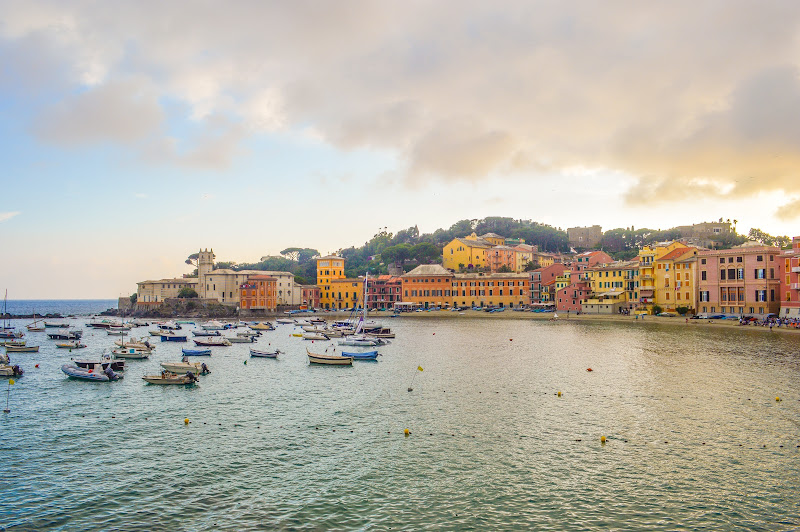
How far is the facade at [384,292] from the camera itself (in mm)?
150000

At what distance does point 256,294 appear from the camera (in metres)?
143

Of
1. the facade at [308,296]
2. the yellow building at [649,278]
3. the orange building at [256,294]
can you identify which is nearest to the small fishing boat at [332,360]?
the yellow building at [649,278]

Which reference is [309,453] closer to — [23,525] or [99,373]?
[23,525]

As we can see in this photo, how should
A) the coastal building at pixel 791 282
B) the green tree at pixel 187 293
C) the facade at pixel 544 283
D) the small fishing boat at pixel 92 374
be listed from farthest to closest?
the green tree at pixel 187 293 → the facade at pixel 544 283 → the coastal building at pixel 791 282 → the small fishing boat at pixel 92 374

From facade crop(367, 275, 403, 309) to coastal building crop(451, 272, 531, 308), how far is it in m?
16.7

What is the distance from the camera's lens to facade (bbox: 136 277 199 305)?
153 meters

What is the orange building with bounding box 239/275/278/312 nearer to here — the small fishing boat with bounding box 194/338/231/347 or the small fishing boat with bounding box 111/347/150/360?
the small fishing boat with bounding box 194/338/231/347

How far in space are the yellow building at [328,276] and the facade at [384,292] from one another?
9.86 meters

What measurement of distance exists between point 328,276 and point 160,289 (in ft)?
156

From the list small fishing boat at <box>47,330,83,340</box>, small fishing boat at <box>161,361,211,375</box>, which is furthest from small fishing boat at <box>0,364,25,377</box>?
small fishing boat at <box>47,330,83,340</box>

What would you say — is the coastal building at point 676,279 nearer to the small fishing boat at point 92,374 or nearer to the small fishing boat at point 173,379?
the small fishing boat at point 173,379

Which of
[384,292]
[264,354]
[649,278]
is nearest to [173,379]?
[264,354]

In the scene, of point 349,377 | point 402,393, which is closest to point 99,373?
point 349,377

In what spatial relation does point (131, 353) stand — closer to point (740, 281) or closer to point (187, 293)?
point (740, 281)
